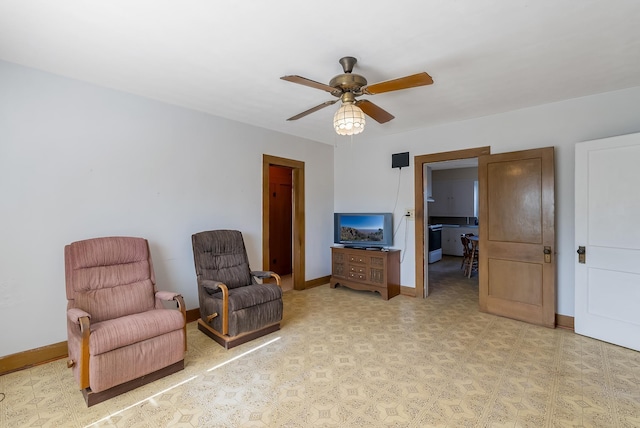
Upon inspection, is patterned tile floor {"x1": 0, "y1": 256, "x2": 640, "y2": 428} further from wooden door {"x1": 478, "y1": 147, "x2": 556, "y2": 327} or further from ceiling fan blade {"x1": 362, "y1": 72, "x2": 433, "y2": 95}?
ceiling fan blade {"x1": 362, "y1": 72, "x2": 433, "y2": 95}

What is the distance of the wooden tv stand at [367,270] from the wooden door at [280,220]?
4.38ft

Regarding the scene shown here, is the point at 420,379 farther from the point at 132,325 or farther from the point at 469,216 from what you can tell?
the point at 469,216

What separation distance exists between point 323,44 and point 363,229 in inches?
124

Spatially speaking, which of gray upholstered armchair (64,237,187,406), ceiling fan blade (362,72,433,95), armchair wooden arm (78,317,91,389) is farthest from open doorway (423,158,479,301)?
armchair wooden arm (78,317,91,389)

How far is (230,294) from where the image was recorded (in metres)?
3.04

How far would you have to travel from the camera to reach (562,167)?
11.1 ft

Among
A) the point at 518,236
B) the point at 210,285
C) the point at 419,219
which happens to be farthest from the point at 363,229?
the point at 210,285

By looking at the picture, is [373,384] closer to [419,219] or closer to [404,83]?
[404,83]

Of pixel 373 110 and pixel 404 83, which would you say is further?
pixel 373 110

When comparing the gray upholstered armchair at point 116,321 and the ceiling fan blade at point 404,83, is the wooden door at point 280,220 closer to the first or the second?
the gray upholstered armchair at point 116,321

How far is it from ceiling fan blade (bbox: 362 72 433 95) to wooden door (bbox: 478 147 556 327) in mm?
2194

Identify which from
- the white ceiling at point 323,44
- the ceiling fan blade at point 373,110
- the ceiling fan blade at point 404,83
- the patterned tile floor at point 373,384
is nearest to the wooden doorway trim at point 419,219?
the patterned tile floor at point 373,384

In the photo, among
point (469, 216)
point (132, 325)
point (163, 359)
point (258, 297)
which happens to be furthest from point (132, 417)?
point (469, 216)

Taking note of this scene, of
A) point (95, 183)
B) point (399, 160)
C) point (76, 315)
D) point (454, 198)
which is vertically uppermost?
point (399, 160)
